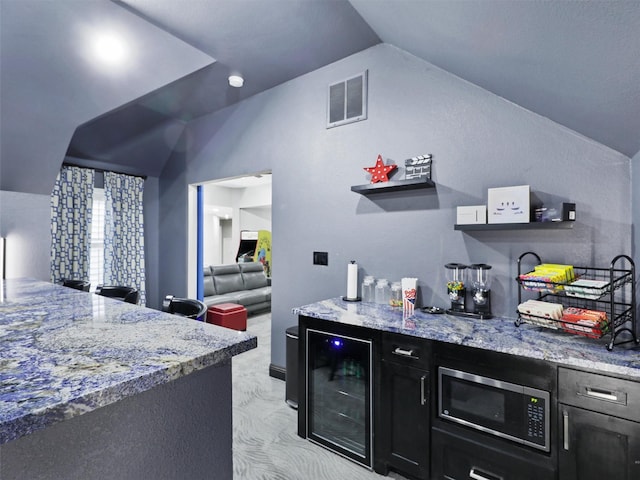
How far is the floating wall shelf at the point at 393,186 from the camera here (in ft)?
7.37

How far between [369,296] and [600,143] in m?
1.74

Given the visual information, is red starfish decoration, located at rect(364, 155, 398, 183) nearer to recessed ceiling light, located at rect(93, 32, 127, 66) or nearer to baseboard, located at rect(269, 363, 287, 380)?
baseboard, located at rect(269, 363, 287, 380)

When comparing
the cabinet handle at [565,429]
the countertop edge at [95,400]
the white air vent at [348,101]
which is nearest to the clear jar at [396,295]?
the cabinet handle at [565,429]

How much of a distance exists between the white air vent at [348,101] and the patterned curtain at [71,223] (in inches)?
129

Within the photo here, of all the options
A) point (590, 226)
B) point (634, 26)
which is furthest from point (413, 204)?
point (634, 26)

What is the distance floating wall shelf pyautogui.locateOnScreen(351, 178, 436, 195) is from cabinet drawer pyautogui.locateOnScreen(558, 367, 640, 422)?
133 cm

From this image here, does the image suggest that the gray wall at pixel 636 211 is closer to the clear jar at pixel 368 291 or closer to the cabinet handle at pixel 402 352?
the cabinet handle at pixel 402 352

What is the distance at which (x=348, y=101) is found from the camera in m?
2.78

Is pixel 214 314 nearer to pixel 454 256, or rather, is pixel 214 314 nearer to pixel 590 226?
pixel 454 256

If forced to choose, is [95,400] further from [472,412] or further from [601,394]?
[601,394]

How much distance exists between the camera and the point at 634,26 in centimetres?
105

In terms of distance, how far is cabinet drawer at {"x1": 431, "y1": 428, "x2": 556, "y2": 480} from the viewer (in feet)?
4.75

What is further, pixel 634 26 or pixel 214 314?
pixel 214 314

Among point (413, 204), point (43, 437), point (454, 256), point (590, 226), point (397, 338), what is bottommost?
point (397, 338)
